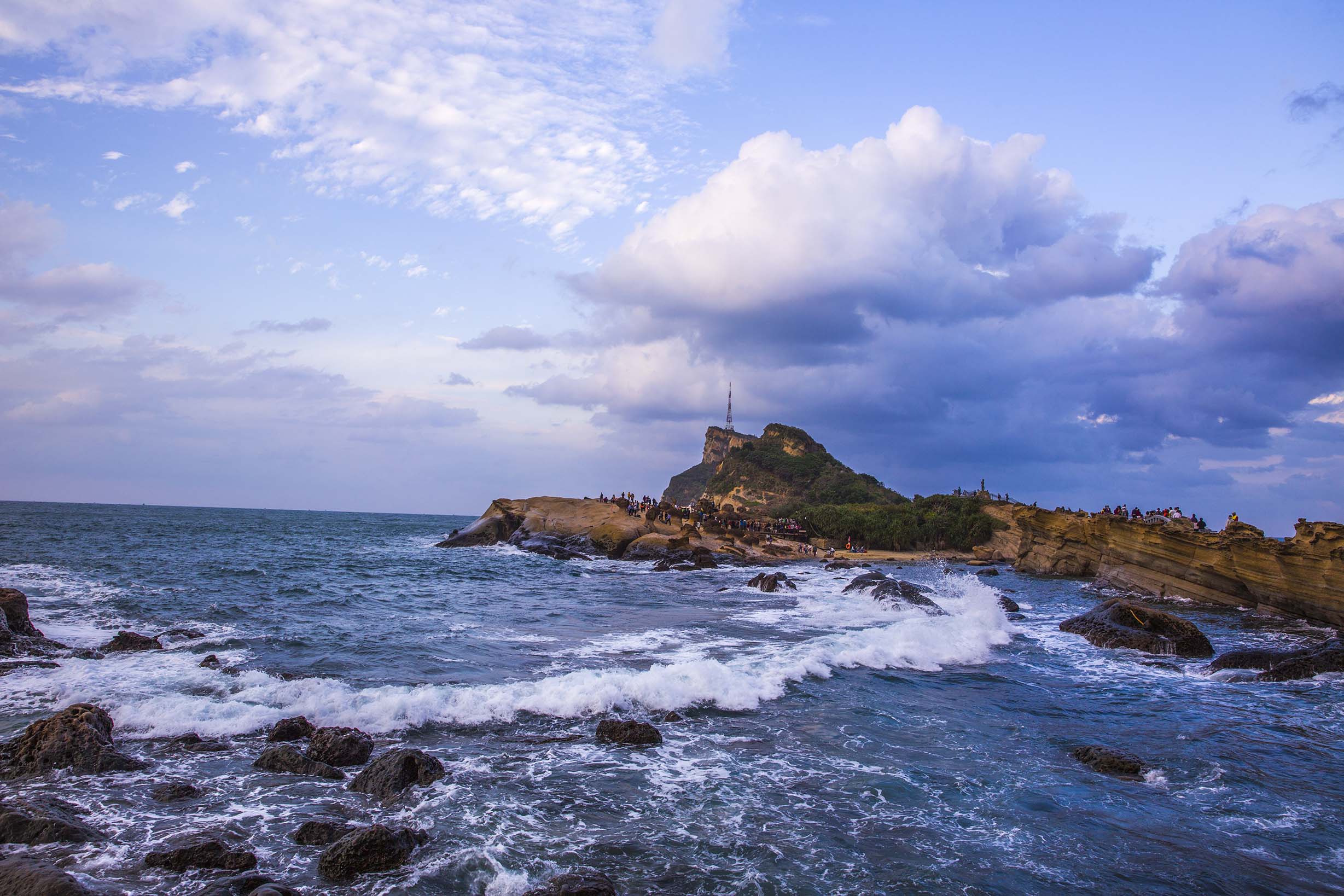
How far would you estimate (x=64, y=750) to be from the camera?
9.66m

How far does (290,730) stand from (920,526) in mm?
68649

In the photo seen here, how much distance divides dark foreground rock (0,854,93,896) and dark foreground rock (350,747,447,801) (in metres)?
3.12

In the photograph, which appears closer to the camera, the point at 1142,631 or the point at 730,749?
the point at 730,749

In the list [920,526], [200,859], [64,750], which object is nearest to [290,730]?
[64,750]

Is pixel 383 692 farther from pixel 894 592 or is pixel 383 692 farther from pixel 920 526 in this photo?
pixel 920 526

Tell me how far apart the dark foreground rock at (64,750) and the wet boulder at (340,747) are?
221cm

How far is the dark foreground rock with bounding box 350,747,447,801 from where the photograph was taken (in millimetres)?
9375

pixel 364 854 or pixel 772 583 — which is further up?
pixel 772 583

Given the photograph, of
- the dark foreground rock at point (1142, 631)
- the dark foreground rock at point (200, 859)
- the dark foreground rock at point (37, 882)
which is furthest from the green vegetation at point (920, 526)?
the dark foreground rock at point (37, 882)

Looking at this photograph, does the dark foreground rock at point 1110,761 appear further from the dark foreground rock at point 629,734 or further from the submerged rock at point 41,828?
the submerged rock at point 41,828

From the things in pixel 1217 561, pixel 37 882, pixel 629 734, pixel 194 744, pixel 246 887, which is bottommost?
pixel 194 744

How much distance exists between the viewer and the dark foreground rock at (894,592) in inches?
1139

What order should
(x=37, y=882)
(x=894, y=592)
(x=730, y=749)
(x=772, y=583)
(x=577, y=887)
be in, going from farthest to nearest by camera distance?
(x=772, y=583) < (x=894, y=592) < (x=730, y=749) < (x=577, y=887) < (x=37, y=882)

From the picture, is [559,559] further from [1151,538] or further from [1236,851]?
[1236,851]
